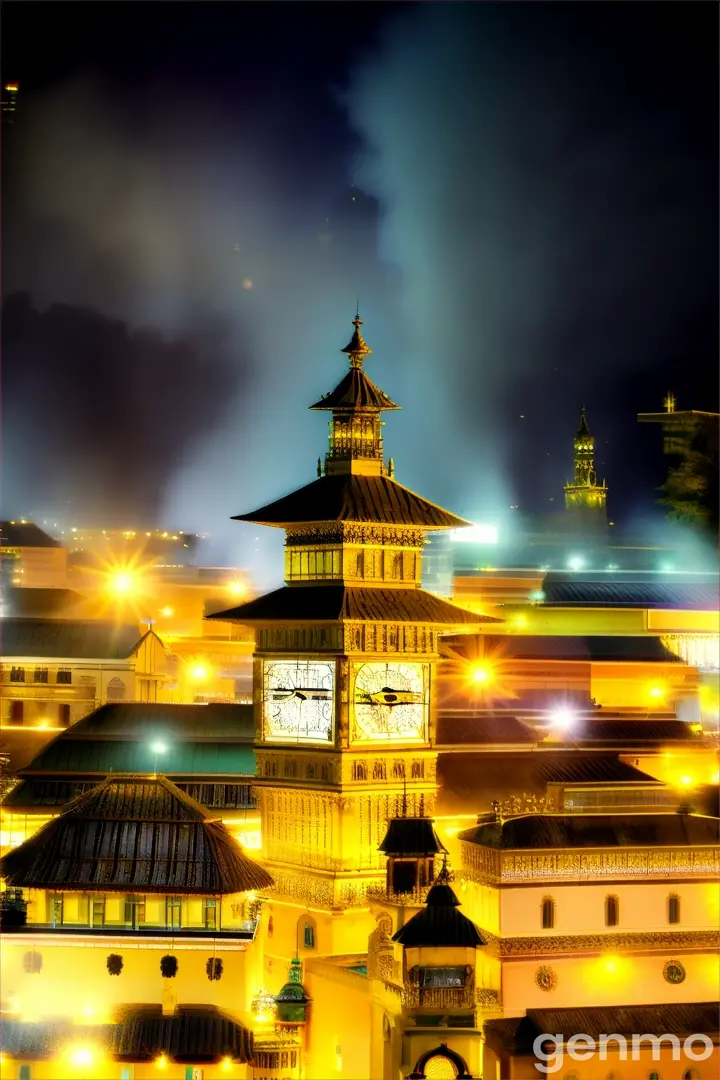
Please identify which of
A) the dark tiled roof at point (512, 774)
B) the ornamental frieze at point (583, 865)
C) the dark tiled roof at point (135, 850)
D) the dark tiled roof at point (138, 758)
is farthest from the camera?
the dark tiled roof at point (138, 758)

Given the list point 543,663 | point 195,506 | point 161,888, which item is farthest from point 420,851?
point 195,506

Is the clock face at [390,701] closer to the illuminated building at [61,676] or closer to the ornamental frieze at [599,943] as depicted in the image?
the ornamental frieze at [599,943]

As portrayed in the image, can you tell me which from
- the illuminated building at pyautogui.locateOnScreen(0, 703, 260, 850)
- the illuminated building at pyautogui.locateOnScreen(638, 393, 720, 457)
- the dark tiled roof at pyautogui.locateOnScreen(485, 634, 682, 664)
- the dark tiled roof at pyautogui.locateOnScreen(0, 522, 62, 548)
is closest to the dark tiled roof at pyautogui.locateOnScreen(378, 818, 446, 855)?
the illuminated building at pyautogui.locateOnScreen(0, 703, 260, 850)

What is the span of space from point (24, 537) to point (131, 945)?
4315 cm

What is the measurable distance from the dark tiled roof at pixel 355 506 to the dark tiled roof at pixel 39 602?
23893 mm

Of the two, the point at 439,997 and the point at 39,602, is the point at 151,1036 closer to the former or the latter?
the point at 439,997

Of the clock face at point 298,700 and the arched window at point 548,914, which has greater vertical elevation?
the clock face at point 298,700

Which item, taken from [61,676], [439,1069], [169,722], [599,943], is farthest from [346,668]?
[61,676]

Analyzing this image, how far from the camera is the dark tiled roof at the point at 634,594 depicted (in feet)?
233

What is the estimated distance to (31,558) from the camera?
83938 millimetres

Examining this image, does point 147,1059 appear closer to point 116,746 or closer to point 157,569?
point 116,746

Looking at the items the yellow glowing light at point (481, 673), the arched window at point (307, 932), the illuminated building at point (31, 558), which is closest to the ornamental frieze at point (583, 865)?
the arched window at point (307, 932)

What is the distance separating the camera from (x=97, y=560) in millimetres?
90938

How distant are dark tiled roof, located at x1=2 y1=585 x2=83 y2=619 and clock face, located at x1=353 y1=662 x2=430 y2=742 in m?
25.2
